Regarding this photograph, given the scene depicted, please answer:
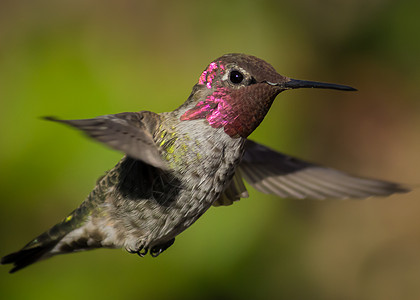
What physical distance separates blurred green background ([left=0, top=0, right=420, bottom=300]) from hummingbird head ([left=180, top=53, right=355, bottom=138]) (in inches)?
57.8

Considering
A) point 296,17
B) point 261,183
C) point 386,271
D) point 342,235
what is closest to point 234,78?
point 261,183

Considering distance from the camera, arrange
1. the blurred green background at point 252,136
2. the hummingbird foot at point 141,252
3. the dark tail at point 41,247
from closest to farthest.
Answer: the hummingbird foot at point 141,252, the dark tail at point 41,247, the blurred green background at point 252,136

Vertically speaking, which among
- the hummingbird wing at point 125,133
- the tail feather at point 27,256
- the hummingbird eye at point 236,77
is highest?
the hummingbird eye at point 236,77

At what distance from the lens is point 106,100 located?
299cm

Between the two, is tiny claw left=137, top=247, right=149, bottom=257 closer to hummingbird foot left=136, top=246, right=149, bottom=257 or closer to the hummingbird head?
hummingbird foot left=136, top=246, right=149, bottom=257

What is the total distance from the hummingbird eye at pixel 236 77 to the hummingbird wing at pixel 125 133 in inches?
10.6

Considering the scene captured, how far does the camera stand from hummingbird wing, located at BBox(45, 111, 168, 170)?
1163 mm

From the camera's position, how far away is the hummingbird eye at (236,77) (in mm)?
1451

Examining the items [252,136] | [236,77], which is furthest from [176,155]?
[252,136]

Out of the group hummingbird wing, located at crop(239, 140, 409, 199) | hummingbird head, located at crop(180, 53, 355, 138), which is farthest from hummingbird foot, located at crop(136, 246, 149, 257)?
hummingbird wing, located at crop(239, 140, 409, 199)

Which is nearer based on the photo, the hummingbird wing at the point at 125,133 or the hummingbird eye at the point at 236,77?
the hummingbird wing at the point at 125,133

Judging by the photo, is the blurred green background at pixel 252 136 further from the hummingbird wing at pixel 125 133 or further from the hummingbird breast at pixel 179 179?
the hummingbird wing at pixel 125 133

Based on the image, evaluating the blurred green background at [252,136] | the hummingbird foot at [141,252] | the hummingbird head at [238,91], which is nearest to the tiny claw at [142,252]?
the hummingbird foot at [141,252]

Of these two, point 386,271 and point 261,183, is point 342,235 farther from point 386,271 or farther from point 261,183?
point 261,183
